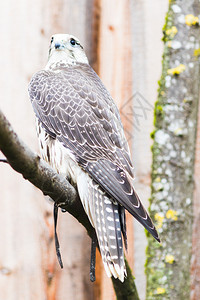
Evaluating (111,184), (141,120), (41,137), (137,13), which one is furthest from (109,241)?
(137,13)

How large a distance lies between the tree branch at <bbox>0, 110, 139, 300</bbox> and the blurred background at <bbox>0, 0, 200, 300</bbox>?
587mm

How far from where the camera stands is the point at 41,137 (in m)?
3.29

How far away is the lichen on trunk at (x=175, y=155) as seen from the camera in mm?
3133

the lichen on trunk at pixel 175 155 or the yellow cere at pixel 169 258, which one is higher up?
the lichen on trunk at pixel 175 155

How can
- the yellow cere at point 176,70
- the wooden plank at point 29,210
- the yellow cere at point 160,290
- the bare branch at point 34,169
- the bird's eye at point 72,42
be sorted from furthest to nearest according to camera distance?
the bird's eye at point 72,42 → the wooden plank at point 29,210 → the yellow cere at point 176,70 → the yellow cere at point 160,290 → the bare branch at point 34,169

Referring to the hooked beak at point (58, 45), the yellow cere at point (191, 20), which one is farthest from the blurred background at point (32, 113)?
the yellow cere at point (191, 20)

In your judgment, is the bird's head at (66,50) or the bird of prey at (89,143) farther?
the bird's head at (66,50)

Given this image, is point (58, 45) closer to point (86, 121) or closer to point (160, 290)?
point (86, 121)

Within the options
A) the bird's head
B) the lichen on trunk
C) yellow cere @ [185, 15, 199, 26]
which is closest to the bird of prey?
the bird's head

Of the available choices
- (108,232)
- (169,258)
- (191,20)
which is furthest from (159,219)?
(191,20)

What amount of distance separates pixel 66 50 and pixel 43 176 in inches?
64.7

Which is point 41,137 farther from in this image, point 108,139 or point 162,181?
point 162,181

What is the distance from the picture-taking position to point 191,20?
336cm

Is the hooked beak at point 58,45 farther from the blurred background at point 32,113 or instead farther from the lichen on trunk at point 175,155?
the lichen on trunk at point 175,155
